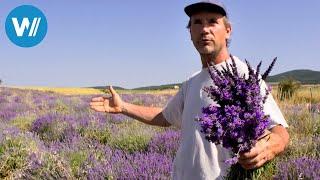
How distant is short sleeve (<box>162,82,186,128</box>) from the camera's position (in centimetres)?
333

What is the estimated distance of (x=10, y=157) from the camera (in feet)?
20.3

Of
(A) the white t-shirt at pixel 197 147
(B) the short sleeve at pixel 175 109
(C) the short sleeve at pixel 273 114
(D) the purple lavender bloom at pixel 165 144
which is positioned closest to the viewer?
(C) the short sleeve at pixel 273 114

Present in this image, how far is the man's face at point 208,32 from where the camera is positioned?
2.81m

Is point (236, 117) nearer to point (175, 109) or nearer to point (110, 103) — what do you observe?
point (175, 109)

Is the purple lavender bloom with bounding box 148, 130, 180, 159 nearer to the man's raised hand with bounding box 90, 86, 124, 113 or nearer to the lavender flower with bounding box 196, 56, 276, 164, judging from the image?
the man's raised hand with bounding box 90, 86, 124, 113

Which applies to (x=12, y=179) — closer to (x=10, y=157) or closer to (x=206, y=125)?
(x=10, y=157)

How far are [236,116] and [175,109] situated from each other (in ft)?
5.45

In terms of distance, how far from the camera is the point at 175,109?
3393 millimetres

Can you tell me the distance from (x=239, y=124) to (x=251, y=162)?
185 mm

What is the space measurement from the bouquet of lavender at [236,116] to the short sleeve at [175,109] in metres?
1.47

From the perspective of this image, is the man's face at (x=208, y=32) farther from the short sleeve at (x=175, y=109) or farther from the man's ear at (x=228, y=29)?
the short sleeve at (x=175, y=109)

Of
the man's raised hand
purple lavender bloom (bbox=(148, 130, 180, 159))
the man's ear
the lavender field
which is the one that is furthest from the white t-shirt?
purple lavender bloom (bbox=(148, 130, 180, 159))

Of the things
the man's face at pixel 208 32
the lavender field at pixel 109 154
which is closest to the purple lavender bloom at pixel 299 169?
the lavender field at pixel 109 154

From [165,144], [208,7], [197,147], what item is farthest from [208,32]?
[165,144]
